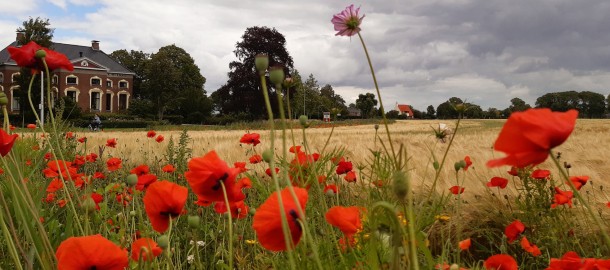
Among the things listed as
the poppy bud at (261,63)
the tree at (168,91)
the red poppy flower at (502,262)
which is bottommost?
the red poppy flower at (502,262)

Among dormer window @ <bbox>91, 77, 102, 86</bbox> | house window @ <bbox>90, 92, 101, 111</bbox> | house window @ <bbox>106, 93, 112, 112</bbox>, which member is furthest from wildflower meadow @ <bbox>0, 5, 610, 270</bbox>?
house window @ <bbox>106, 93, 112, 112</bbox>

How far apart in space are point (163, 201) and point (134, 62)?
206ft

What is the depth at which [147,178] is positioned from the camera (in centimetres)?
186

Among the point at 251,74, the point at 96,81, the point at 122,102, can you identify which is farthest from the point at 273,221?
the point at 122,102

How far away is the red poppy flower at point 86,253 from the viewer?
817mm

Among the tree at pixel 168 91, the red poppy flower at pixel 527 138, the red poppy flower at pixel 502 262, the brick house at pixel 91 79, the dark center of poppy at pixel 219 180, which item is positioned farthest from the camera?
the brick house at pixel 91 79

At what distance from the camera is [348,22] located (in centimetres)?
147

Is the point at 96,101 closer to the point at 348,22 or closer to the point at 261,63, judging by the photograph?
the point at 348,22

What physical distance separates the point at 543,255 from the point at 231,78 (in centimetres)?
3745

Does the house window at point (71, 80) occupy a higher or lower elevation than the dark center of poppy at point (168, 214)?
higher

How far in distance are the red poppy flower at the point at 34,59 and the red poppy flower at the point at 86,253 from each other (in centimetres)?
64

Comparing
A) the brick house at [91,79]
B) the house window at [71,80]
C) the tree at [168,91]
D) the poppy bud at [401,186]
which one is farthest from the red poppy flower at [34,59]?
the house window at [71,80]

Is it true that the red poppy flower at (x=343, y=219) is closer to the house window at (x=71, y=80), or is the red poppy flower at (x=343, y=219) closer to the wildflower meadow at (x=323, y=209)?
the wildflower meadow at (x=323, y=209)

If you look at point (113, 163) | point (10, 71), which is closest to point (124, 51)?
point (10, 71)
